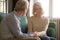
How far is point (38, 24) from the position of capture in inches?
121

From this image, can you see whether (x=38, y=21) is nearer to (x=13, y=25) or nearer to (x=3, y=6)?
(x=13, y=25)

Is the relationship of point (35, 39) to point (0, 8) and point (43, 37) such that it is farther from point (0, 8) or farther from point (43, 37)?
point (0, 8)

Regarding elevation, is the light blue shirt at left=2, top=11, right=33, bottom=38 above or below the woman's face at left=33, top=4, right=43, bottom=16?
below

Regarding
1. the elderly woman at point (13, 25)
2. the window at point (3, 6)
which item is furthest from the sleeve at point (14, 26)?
the window at point (3, 6)

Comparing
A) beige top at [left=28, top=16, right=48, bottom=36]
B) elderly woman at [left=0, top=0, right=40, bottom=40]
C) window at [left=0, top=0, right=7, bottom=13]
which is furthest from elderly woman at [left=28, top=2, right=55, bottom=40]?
window at [left=0, top=0, right=7, bottom=13]

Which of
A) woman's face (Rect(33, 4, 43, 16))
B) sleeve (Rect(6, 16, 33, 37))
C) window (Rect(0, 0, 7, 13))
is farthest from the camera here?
window (Rect(0, 0, 7, 13))

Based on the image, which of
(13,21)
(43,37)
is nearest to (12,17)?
(13,21)

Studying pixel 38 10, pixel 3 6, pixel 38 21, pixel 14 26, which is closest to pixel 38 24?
pixel 38 21

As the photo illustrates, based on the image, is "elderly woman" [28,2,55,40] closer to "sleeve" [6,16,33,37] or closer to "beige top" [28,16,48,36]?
"beige top" [28,16,48,36]

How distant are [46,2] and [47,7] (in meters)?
0.15

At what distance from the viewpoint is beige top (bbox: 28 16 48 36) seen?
9.95ft

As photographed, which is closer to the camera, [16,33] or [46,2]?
[16,33]

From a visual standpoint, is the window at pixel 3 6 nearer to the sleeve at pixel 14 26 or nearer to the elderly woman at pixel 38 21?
the elderly woman at pixel 38 21

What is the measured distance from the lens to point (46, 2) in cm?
475
